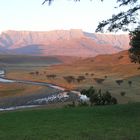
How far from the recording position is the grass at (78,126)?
16.7m

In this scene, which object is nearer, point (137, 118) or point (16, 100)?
point (137, 118)

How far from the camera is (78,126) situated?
19516 millimetres

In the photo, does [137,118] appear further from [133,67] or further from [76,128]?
[133,67]

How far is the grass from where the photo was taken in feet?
54.7

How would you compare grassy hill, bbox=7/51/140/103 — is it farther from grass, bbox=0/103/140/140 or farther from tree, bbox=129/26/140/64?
grass, bbox=0/103/140/140

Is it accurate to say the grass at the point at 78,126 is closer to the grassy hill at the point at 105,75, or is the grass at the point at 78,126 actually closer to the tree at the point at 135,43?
the tree at the point at 135,43

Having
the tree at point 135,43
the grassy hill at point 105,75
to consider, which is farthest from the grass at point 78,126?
the grassy hill at point 105,75

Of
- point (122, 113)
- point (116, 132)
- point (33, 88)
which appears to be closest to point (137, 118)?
point (122, 113)


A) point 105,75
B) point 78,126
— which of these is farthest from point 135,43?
point 105,75

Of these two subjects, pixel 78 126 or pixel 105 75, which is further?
pixel 105 75

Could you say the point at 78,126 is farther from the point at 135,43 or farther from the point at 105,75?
the point at 105,75

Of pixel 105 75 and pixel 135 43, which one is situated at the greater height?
pixel 105 75

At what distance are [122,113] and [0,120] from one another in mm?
6531

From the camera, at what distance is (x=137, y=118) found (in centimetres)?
2142
